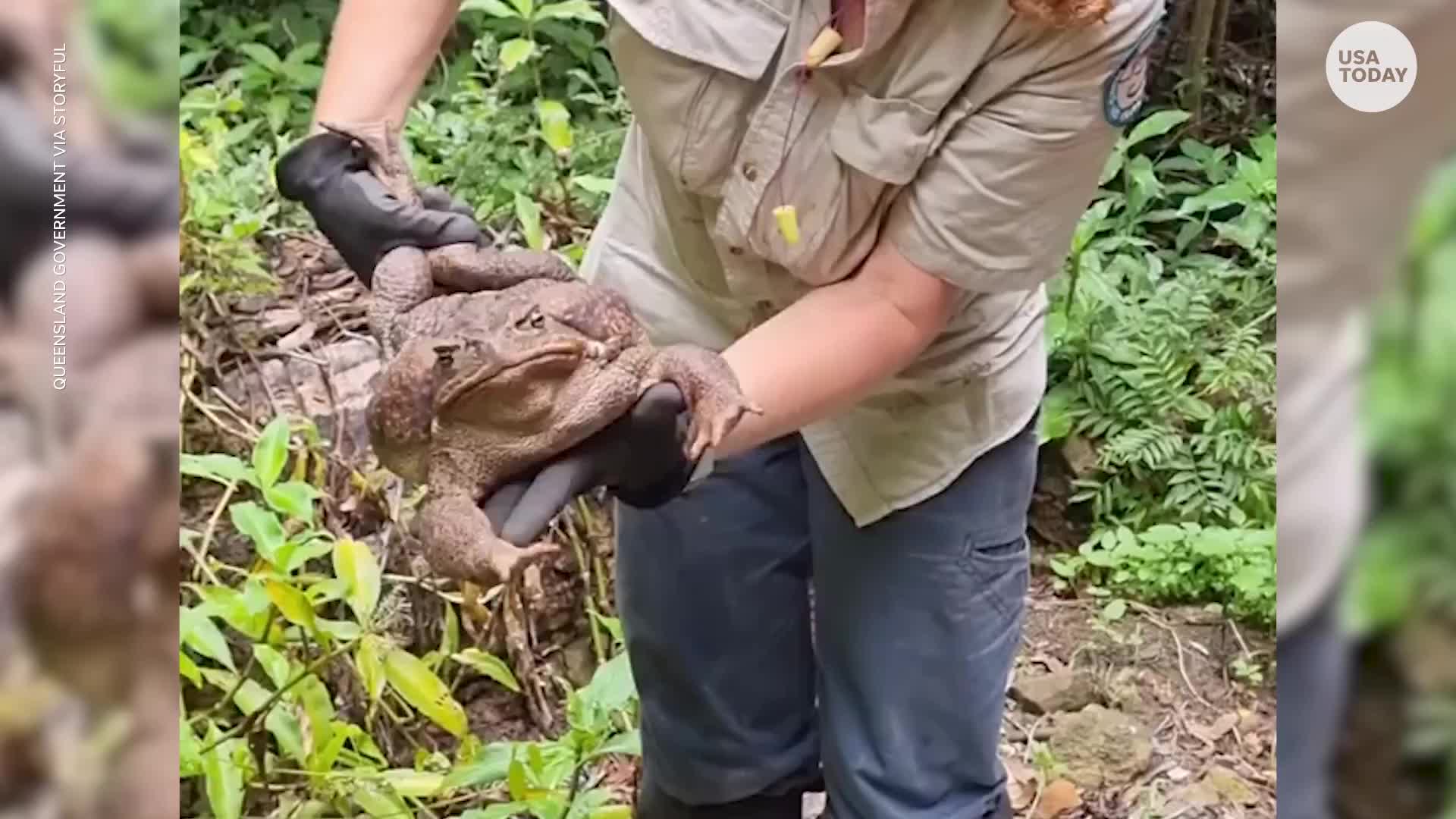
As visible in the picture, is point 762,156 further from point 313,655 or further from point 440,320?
point 313,655

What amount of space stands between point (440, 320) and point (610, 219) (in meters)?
0.20

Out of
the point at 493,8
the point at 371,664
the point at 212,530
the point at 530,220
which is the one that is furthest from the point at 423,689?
the point at 493,8

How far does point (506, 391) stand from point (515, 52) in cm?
34

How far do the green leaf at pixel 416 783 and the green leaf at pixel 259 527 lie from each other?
13cm

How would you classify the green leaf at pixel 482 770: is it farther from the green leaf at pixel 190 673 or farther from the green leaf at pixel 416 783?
the green leaf at pixel 190 673

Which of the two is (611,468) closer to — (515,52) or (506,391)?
(506,391)

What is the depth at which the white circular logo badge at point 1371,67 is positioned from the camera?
701 mm

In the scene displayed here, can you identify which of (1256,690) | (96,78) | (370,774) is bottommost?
(370,774)

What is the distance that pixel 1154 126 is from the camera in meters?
0.84

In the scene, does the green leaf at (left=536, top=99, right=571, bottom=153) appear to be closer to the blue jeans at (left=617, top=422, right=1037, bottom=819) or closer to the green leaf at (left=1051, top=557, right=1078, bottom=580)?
the blue jeans at (left=617, top=422, right=1037, bottom=819)

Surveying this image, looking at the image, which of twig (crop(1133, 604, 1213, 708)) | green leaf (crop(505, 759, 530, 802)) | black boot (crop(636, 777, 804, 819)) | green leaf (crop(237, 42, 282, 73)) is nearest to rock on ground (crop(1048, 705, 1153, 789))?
twig (crop(1133, 604, 1213, 708))

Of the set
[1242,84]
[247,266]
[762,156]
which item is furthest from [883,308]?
[247,266]

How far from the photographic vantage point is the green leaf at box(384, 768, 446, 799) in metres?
0.89

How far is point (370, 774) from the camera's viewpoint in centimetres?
89
